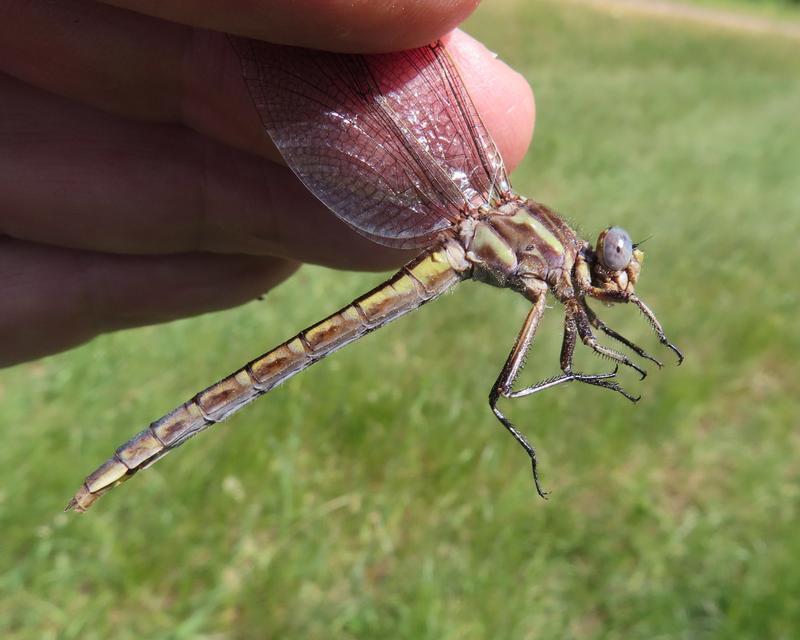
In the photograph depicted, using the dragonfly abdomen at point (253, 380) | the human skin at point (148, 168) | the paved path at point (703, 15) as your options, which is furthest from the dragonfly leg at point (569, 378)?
the paved path at point (703, 15)

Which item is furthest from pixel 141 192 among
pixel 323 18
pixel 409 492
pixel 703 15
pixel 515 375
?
pixel 703 15

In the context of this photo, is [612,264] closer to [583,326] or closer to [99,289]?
[583,326]

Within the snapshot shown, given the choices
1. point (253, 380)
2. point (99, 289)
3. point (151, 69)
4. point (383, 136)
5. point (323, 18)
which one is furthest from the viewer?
point (99, 289)

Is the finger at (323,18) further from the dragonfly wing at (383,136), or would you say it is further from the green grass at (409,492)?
the green grass at (409,492)

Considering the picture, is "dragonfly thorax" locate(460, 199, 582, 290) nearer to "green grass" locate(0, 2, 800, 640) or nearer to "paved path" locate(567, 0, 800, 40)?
"green grass" locate(0, 2, 800, 640)

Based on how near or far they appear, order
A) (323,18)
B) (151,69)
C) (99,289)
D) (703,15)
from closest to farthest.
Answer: (323,18) < (151,69) < (99,289) < (703,15)

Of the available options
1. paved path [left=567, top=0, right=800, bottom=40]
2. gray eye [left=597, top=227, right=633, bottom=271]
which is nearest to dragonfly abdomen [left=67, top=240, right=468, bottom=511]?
gray eye [left=597, top=227, right=633, bottom=271]
